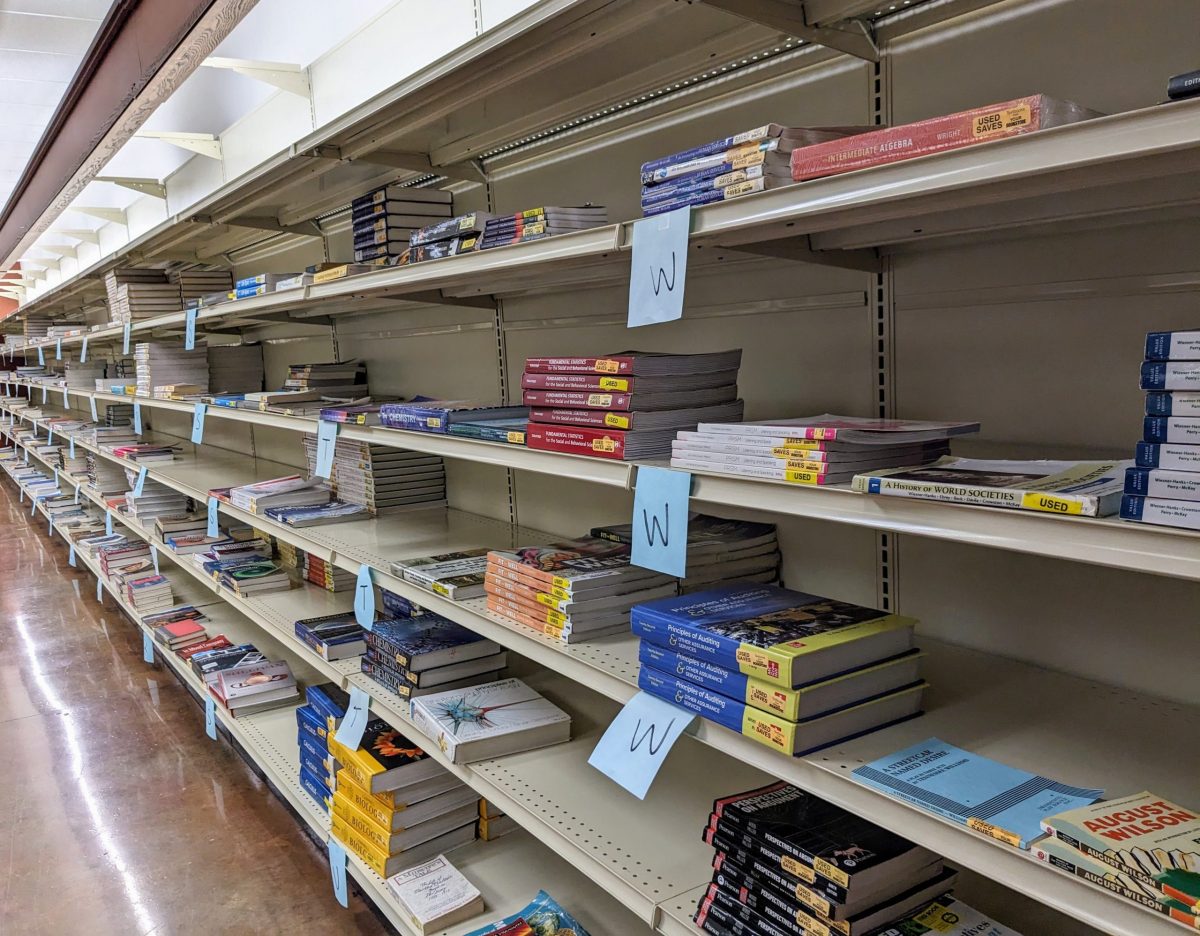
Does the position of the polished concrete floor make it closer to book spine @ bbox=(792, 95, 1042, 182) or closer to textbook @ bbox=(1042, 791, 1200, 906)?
textbook @ bbox=(1042, 791, 1200, 906)

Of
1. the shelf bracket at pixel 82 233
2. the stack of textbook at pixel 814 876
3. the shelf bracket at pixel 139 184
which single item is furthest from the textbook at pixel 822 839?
the shelf bracket at pixel 82 233

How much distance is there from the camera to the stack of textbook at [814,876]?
1.19 metres

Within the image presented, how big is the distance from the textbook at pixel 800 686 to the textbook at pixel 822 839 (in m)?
0.20

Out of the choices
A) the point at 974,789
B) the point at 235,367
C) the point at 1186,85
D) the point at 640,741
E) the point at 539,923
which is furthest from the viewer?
the point at 235,367

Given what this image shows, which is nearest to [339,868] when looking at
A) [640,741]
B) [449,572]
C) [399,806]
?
[399,806]

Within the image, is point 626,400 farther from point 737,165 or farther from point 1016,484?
point 1016,484

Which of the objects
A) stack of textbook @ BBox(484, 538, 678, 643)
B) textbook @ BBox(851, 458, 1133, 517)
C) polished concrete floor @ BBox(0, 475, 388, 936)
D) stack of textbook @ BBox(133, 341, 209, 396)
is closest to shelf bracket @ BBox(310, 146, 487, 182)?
stack of textbook @ BBox(484, 538, 678, 643)

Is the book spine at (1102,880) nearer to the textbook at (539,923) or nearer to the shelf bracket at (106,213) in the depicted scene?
the textbook at (539,923)

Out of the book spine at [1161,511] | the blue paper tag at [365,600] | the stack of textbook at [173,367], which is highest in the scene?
the stack of textbook at [173,367]

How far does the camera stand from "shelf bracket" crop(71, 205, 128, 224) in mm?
5418

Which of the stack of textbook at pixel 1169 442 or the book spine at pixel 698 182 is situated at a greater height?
the book spine at pixel 698 182

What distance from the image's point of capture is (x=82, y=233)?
6445mm

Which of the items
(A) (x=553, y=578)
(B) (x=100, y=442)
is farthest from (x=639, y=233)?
(B) (x=100, y=442)

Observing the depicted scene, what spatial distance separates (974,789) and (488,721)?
1.28m
